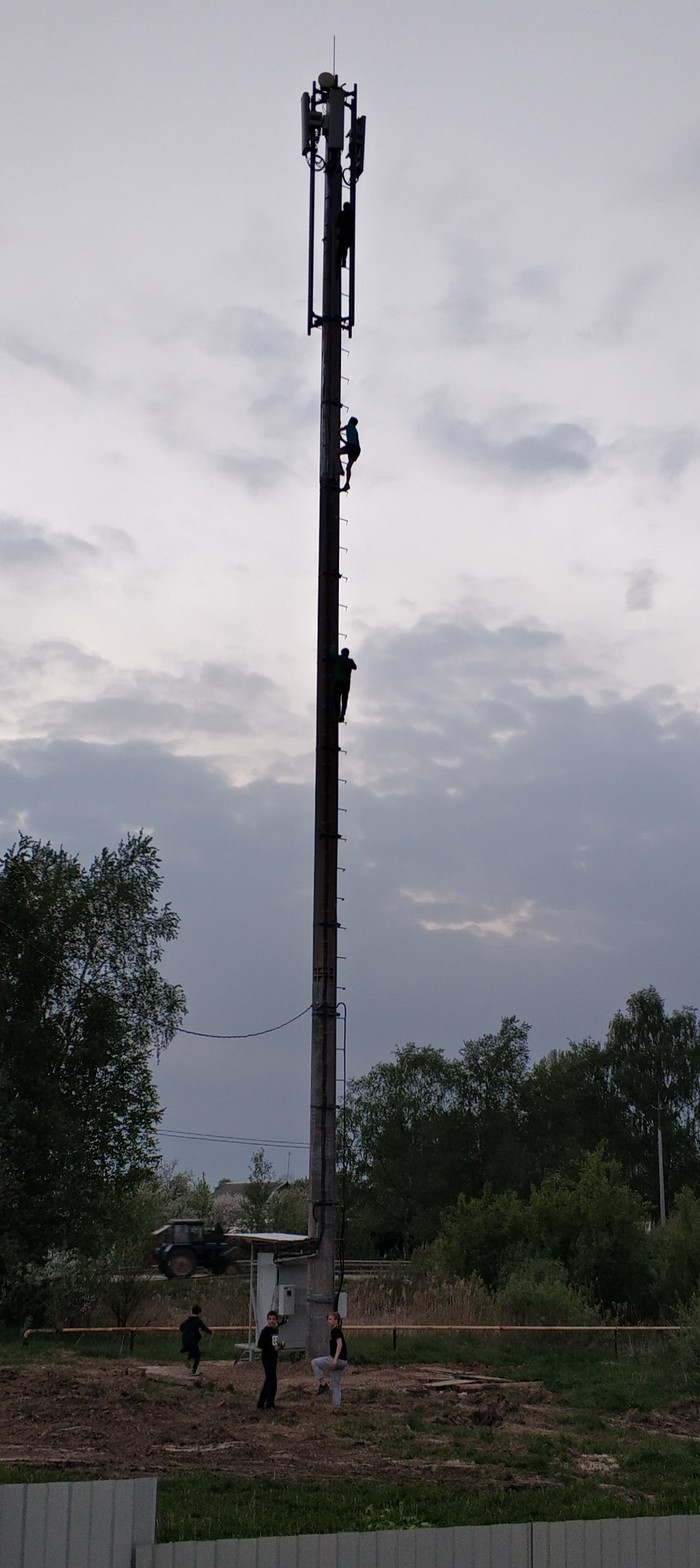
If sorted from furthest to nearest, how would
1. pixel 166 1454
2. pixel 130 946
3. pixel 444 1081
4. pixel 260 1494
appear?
pixel 444 1081 → pixel 130 946 → pixel 166 1454 → pixel 260 1494

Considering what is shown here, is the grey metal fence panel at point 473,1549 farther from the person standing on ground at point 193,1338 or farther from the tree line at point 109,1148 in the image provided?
the tree line at point 109,1148

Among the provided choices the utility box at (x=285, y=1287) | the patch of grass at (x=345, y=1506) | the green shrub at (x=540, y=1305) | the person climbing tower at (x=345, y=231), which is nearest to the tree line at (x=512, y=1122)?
the green shrub at (x=540, y=1305)

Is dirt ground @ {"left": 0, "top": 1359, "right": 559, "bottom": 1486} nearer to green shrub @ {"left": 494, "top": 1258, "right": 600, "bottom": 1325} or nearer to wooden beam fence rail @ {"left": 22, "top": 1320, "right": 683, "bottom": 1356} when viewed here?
wooden beam fence rail @ {"left": 22, "top": 1320, "right": 683, "bottom": 1356}

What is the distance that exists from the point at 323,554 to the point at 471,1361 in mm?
17390

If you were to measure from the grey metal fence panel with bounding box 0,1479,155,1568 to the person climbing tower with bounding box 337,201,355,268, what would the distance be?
2983 centimetres

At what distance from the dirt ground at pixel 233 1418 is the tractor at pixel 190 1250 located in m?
16.5

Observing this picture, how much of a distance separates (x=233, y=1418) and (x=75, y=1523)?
13973 millimetres

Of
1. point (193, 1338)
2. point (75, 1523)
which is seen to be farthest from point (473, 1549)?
point (193, 1338)

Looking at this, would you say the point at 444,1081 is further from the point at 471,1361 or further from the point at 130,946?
the point at 471,1361

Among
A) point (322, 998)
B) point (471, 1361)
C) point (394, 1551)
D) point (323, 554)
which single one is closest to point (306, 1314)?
point (471, 1361)

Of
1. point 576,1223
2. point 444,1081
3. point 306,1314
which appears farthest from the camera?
point 444,1081

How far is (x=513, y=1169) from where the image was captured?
83062 millimetres

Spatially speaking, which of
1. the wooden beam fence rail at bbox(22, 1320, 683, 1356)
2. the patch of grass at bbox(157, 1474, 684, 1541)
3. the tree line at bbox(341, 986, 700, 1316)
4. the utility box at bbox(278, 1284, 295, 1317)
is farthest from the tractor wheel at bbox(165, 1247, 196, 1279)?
the tree line at bbox(341, 986, 700, 1316)

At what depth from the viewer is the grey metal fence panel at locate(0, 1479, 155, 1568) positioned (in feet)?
25.8
